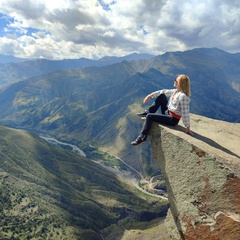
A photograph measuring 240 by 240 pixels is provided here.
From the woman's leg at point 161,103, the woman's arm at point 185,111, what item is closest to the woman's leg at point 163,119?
the woman's arm at point 185,111

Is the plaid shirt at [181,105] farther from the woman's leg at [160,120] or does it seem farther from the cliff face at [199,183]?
the cliff face at [199,183]

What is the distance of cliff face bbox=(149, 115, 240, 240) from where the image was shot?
15117mm

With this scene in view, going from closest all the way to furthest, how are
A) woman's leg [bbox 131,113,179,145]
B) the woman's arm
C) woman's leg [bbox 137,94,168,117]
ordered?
the woman's arm
woman's leg [bbox 131,113,179,145]
woman's leg [bbox 137,94,168,117]

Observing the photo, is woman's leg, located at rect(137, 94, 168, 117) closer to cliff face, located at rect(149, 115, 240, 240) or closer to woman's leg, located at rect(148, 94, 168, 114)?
woman's leg, located at rect(148, 94, 168, 114)

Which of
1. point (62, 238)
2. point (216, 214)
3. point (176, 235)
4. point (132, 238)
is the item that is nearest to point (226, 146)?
point (216, 214)

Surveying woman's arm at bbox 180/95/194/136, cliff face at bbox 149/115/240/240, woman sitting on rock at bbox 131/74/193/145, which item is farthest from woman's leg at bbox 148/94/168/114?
woman's arm at bbox 180/95/194/136

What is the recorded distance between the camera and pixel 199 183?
16234 millimetres

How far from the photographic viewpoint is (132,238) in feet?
409

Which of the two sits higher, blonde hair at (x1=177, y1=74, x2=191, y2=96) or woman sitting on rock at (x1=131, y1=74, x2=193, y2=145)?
blonde hair at (x1=177, y1=74, x2=191, y2=96)

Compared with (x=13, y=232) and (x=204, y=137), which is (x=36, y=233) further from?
(x=204, y=137)

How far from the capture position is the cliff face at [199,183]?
15117 mm

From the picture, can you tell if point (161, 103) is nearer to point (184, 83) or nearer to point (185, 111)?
point (185, 111)

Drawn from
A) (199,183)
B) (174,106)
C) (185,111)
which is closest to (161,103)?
(174,106)

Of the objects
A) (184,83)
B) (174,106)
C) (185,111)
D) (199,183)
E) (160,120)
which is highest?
(184,83)
